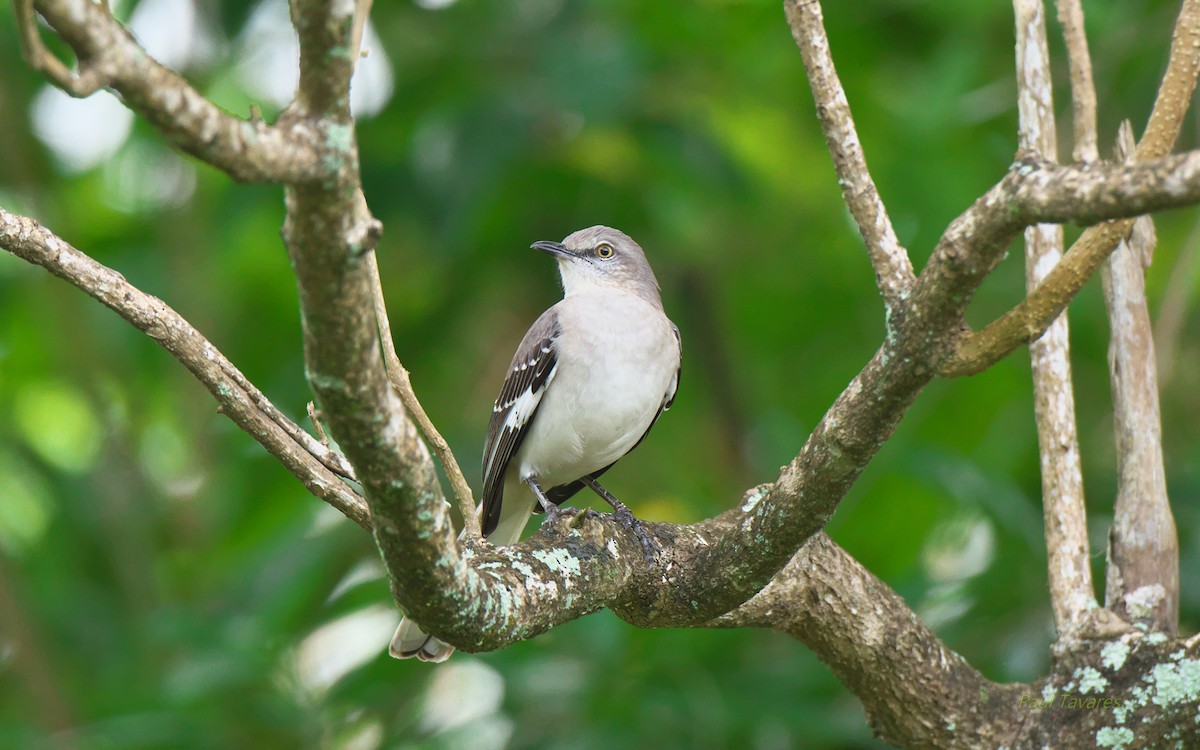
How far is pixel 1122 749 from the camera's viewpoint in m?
3.50

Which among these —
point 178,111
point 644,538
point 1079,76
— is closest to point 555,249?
point 644,538

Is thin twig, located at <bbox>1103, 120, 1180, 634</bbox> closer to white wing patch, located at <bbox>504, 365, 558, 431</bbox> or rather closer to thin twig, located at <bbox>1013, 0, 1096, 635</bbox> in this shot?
thin twig, located at <bbox>1013, 0, 1096, 635</bbox>

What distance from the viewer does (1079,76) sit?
405 cm

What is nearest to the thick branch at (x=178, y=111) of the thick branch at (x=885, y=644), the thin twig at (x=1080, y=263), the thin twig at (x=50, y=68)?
the thin twig at (x=50, y=68)

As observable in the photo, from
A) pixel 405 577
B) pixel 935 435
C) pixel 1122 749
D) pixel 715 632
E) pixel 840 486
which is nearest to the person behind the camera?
pixel 405 577

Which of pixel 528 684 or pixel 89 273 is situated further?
pixel 528 684

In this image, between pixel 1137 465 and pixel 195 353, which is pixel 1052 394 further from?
pixel 195 353

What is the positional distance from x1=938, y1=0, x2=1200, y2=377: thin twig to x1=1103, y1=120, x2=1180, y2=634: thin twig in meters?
1.10

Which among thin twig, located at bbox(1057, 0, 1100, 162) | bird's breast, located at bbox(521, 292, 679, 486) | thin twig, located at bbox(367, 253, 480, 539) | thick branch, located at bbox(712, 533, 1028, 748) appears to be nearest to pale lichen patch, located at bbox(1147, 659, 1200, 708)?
thick branch, located at bbox(712, 533, 1028, 748)

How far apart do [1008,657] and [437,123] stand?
3946 millimetres

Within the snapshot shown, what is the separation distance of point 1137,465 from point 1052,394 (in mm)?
357

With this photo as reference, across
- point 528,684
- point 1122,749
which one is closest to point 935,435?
point 528,684

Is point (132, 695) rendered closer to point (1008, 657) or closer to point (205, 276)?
point (205, 276)

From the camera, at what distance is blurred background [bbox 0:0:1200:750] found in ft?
17.8
